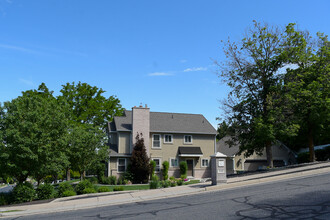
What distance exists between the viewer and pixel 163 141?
117 feet

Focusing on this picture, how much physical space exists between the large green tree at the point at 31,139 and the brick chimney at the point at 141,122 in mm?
13984

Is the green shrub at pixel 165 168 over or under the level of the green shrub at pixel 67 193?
over

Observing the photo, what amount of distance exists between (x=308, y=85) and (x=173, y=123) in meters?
17.1

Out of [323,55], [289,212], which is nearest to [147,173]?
[323,55]

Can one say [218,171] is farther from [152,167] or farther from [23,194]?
[152,167]

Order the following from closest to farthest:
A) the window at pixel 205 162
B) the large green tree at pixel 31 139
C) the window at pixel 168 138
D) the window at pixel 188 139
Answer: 1. the large green tree at pixel 31 139
2. the window at pixel 168 138
3. the window at pixel 205 162
4. the window at pixel 188 139

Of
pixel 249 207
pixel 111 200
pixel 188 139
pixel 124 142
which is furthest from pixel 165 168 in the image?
pixel 249 207

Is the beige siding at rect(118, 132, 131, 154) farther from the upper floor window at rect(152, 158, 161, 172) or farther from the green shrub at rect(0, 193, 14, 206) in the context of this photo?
the green shrub at rect(0, 193, 14, 206)

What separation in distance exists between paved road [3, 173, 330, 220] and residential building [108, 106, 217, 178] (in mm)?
21315

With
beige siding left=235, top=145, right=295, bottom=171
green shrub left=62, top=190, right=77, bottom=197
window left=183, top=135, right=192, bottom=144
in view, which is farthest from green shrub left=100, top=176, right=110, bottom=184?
beige siding left=235, top=145, right=295, bottom=171

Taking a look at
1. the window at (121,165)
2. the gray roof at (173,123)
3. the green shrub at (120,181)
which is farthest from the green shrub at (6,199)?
the gray roof at (173,123)

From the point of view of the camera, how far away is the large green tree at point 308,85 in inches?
946

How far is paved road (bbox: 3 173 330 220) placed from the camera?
914cm

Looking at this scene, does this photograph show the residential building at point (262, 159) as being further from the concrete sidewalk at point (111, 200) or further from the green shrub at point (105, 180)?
the concrete sidewalk at point (111, 200)
